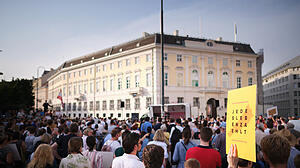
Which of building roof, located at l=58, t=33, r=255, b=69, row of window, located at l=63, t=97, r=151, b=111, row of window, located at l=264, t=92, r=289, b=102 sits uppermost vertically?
building roof, located at l=58, t=33, r=255, b=69

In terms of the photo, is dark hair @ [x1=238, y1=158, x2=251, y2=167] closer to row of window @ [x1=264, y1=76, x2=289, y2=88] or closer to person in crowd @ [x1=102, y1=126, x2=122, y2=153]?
person in crowd @ [x1=102, y1=126, x2=122, y2=153]

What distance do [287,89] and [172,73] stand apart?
55816 mm

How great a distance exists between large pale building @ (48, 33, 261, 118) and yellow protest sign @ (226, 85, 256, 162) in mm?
40627

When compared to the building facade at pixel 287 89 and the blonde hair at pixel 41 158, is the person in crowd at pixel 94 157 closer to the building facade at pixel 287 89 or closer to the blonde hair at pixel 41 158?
the blonde hair at pixel 41 158

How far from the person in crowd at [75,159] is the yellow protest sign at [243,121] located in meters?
2.84

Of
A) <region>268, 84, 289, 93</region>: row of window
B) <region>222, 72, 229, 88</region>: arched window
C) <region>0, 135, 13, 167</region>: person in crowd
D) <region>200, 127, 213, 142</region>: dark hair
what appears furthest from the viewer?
<region>268, 84, 289, 93</region>: row of window

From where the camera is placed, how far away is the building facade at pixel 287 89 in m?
82.8

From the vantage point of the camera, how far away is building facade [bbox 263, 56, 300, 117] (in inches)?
3259

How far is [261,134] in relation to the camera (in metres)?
8.72

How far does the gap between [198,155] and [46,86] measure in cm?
10300

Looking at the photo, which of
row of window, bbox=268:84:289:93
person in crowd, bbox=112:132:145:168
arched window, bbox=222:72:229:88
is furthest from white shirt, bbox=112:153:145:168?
row of window, bbox=268:84:289:93

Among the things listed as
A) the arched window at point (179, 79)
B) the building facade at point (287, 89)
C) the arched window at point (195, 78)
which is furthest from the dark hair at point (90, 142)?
the building facade at point (287, 89)

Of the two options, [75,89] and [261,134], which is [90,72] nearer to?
[75,89]

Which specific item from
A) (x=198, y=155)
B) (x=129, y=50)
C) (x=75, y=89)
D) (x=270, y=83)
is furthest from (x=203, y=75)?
(x=270, y=83)
